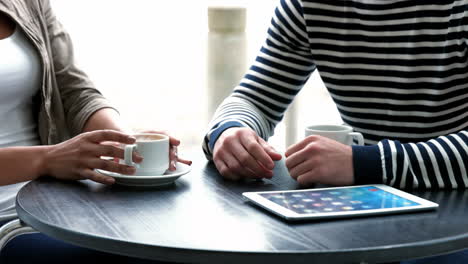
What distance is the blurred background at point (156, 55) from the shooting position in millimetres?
2338

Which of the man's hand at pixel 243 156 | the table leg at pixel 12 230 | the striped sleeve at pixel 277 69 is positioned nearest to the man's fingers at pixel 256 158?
the man's hand at pixel 243 156

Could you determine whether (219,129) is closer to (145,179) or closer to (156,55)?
(145,179)

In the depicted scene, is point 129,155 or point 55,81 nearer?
point 129,155

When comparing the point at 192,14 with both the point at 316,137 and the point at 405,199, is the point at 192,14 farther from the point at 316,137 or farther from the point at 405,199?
the point at 405,199

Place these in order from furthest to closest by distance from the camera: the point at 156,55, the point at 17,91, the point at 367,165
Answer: the point at 156,55 → the point at 17,91 → the point at 367,165

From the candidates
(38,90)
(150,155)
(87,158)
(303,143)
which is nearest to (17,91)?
(38,90)

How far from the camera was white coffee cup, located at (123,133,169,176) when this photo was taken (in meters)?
1.14

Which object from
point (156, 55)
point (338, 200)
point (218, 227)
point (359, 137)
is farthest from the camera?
point (156, 55)

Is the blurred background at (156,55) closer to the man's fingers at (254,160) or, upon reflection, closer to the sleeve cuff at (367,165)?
the man's fingers at (254,160)

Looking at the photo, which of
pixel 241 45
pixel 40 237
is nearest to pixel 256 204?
pixel 40 237

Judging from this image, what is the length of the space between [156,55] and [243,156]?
134cm

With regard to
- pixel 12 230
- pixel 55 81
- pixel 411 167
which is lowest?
pixel 12 230

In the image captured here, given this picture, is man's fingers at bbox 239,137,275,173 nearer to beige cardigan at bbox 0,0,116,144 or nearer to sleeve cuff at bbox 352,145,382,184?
sleeve cuff at bbox 352,145,382,184

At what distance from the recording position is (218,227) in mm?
922
